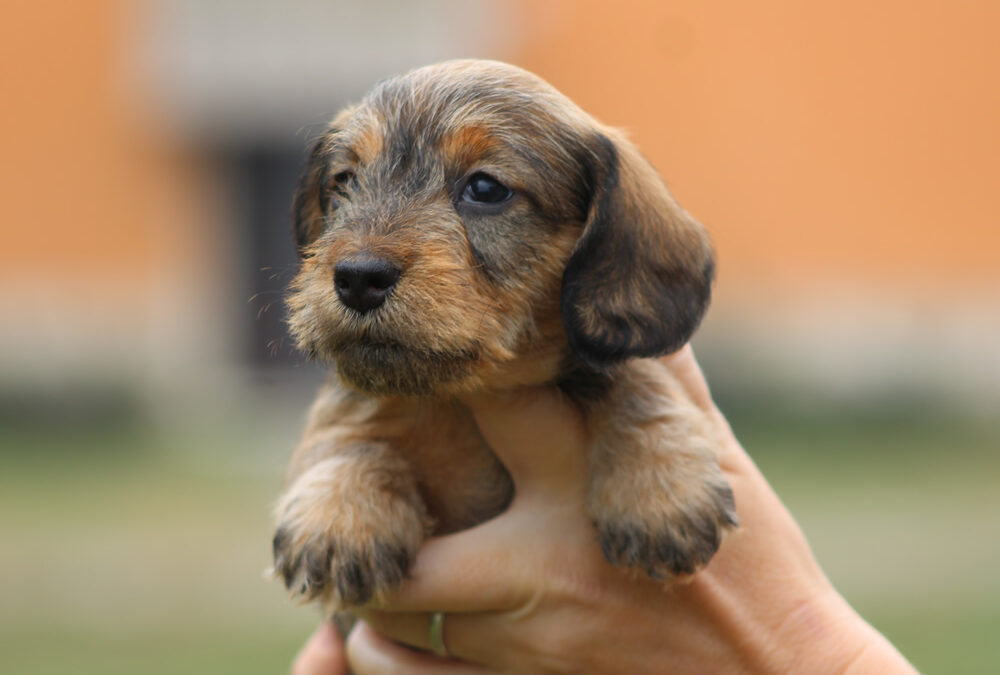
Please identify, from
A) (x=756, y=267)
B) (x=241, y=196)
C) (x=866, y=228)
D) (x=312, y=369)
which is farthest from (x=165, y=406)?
(x=866, y=228)

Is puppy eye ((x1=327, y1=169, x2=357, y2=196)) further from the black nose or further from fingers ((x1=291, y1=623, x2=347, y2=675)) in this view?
fingers ((x1=291, y1=623, x2=347, y2=675))

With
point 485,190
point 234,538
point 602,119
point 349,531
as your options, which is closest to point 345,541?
point 349,531

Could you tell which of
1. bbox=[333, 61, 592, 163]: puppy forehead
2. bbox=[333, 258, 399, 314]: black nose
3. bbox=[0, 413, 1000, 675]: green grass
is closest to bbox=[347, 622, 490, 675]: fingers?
bbox=[333, 258, 399, 314]: black nose

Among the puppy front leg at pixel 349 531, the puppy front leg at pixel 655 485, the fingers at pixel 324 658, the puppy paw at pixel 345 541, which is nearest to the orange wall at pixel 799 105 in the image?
the fingers at pixel 324 658

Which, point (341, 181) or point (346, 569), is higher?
point (341, 181)

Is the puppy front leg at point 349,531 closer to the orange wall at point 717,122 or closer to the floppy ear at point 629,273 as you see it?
the floppy ear at point 629,273

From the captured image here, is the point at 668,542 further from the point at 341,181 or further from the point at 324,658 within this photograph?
the point at 341,181
